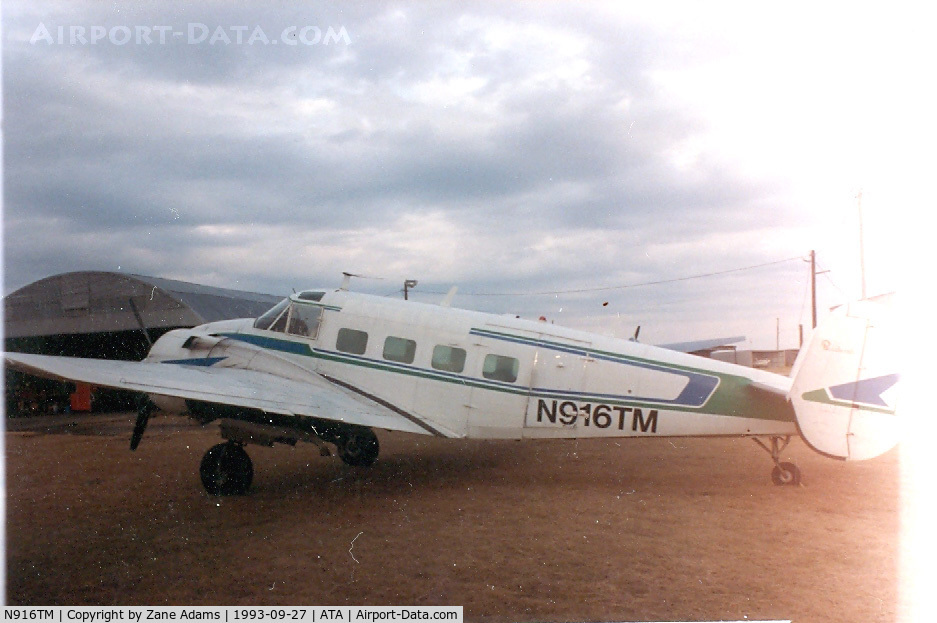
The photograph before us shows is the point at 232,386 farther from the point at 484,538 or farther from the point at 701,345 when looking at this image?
the point at 701,345

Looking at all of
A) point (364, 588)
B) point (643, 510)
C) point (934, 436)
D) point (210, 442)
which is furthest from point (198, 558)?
point (210, 442)

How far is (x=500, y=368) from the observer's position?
934 centimetres

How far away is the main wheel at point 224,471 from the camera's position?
8969 millimetres

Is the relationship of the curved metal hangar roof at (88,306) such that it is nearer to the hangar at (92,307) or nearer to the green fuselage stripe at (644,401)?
the hangar at (92,307)

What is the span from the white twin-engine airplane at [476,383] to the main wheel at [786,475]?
0.07 ft

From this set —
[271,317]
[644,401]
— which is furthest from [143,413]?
[644,401]

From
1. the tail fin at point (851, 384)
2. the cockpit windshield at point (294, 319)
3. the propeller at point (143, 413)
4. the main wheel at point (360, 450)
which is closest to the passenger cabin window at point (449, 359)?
the cockpit windshield at point (294, 319)

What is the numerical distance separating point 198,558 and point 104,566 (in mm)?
863

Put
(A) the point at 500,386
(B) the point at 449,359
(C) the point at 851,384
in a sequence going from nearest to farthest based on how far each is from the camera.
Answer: (C) the point at 851,384, (A) the point at 500,386, (B) the point at 449,359

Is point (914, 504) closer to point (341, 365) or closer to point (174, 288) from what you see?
point (341, 365)

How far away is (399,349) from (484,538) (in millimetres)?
3627

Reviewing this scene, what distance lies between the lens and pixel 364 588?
5480 mm

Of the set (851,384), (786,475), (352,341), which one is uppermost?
(352,341)

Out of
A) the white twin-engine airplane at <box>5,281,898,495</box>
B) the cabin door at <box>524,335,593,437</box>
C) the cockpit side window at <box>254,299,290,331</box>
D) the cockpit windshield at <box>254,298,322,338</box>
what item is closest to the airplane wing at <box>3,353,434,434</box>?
the white twin-engine airplane at <box>5,281,898,495</box>
